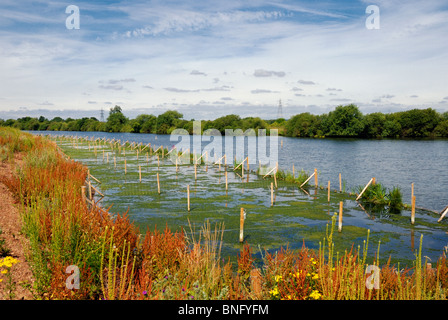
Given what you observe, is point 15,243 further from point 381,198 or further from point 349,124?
point 349,124

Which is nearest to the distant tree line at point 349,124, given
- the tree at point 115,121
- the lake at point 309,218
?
the tree at point 115,121

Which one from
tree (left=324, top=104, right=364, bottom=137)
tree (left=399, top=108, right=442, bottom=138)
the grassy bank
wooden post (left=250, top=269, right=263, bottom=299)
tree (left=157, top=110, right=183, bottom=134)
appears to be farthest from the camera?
tree (left=157, top=110, right=183, bottom=134)

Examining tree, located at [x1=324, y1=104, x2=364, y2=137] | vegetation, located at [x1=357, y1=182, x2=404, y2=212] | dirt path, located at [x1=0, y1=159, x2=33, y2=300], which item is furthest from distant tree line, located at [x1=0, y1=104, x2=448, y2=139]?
dirt path, located at [x1=0, y1=159, x2=33, y2=300]

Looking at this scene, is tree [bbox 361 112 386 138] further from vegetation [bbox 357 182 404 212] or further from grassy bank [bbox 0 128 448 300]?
grassy bank [bbox 0 128 448 300]

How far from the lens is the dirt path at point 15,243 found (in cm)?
578

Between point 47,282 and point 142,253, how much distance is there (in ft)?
7.18

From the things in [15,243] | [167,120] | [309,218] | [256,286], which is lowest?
[309,218]

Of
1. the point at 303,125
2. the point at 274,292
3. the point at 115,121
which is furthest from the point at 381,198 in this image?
the point at 115,121

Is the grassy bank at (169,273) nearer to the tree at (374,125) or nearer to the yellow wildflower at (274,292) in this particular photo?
the yellow wildflower at (274,292)

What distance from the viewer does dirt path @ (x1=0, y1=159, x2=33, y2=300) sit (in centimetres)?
578

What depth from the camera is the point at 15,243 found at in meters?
7.70
